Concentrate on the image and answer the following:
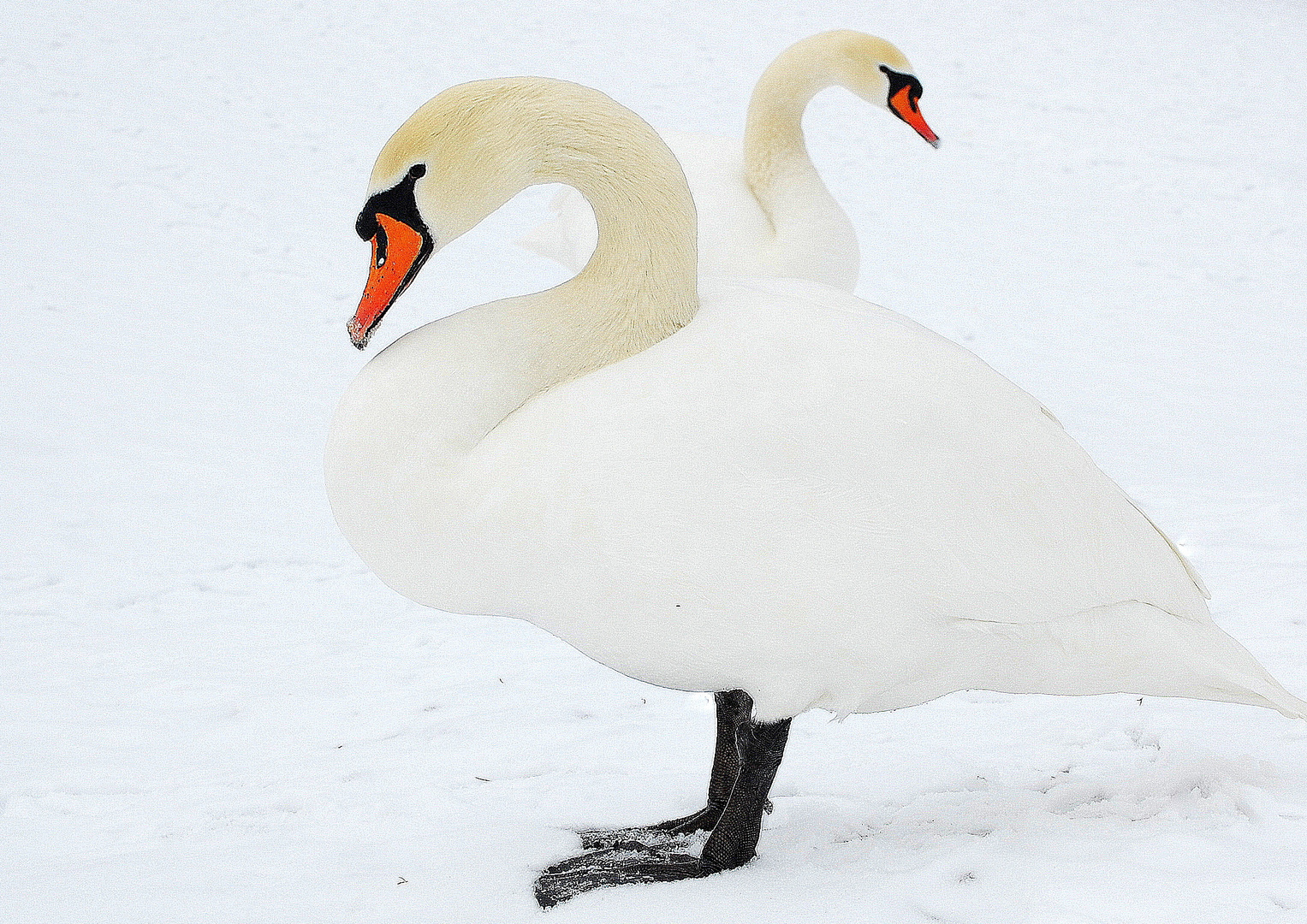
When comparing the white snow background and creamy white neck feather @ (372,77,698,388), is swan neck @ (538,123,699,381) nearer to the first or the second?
creamy white neck feather @ (372,77,698,388)

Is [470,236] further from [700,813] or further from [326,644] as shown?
[700,813]

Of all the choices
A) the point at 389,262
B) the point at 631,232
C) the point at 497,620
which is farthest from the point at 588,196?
the point at 497,620

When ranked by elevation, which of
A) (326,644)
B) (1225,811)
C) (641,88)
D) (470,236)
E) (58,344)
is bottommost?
(326,644)

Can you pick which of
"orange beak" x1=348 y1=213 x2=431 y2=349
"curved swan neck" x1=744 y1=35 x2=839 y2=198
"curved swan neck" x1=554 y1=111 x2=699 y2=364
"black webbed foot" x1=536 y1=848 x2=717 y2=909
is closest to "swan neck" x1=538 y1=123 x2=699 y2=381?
"curved swan neck" x1=554 y1=111 x2=699 y2=364

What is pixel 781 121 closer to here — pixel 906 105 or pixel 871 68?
pixel 871 68

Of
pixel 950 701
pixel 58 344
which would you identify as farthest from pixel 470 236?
pixel 950 701

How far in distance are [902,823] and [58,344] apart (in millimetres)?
6093

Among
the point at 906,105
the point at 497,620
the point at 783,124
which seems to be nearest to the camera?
the point at 497,620

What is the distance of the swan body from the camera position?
2020 millimetres

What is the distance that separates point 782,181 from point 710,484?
3.29 meters

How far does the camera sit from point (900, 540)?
2090 mm

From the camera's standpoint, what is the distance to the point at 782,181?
5039 mm

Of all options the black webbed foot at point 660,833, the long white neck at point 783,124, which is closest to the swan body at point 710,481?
the black webbed foot at point 660,833

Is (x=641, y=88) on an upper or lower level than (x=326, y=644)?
upper
